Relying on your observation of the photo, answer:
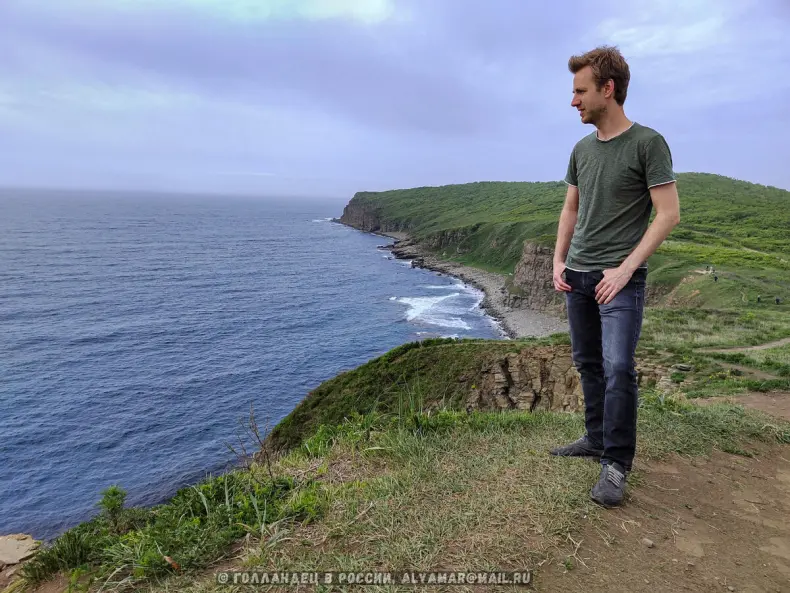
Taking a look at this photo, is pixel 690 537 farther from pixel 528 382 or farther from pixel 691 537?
pixel 528 382

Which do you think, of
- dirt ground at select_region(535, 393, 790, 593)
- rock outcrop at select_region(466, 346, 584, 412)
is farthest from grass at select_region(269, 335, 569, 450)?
dirt ground at select_region(535, 393, 790, 593)

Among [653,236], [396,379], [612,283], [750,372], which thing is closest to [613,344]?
[612,283]

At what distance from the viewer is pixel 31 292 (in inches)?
2231

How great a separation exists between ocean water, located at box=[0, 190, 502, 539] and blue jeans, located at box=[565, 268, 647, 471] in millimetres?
15341

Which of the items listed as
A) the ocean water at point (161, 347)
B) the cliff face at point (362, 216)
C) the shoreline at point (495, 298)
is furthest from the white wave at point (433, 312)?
the cliff face at point (362, 216)

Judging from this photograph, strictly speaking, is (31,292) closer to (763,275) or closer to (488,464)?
(488,464)

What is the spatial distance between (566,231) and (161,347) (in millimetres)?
43076

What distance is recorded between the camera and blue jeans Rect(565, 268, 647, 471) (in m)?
3.83

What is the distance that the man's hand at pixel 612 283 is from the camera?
3.70 metres

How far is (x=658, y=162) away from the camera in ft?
11.8

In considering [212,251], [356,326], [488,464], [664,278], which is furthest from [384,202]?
[488,464]

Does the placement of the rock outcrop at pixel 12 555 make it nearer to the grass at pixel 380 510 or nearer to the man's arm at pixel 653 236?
the grass at pixel 380 510

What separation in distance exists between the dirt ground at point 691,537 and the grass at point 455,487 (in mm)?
157

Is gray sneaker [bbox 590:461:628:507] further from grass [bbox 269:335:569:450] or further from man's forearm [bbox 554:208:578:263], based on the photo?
grass [bbox 269:335:569:450]
